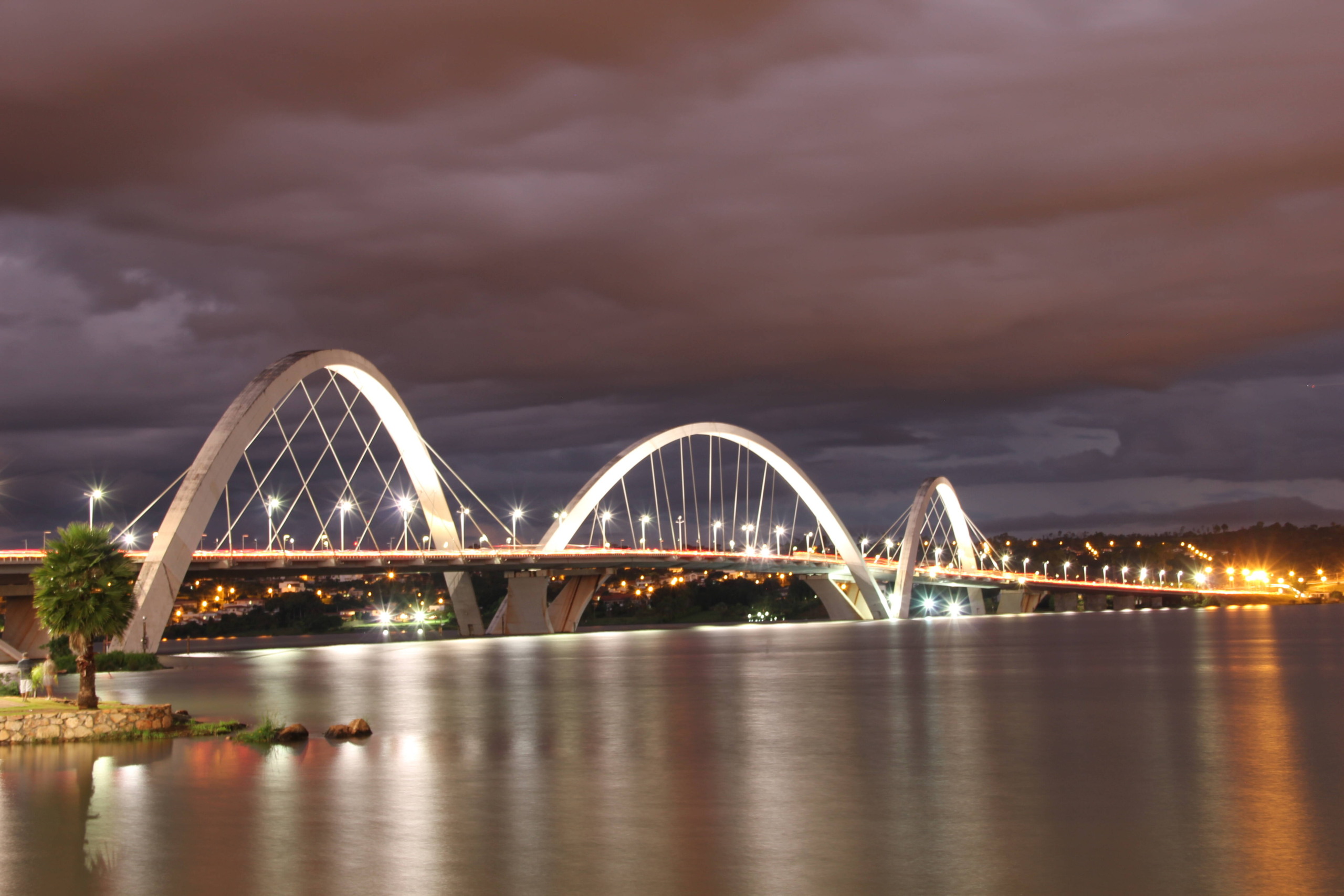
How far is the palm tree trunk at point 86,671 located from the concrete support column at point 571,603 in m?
71.0

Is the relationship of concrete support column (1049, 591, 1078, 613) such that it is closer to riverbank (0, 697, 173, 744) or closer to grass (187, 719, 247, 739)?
grass (187, 719, 247, 739)

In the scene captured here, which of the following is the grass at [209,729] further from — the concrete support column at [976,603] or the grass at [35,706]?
the concrete support column at [976,603]

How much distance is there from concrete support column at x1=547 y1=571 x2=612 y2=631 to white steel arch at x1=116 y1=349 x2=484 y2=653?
1725cm

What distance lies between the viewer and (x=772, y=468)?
117 metres

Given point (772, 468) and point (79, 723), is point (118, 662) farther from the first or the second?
point (772, 468)

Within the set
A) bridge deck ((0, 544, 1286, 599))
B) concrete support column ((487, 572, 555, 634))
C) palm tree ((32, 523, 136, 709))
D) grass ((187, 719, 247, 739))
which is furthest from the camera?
concrete support column ((487, 572, 555, 634))

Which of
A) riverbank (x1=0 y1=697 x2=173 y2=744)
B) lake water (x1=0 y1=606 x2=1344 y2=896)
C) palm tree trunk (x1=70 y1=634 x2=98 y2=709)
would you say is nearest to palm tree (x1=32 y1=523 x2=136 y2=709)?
palm tree trunk (x1=70 y1=634 x2=98 y2=709)

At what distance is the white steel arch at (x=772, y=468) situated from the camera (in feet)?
312

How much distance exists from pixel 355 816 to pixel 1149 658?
4448 centimetres

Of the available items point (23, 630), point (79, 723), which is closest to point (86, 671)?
point (79, 723)

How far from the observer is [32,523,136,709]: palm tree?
2695 cm

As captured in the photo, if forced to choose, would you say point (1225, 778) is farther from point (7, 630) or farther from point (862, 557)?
point (862, 557)

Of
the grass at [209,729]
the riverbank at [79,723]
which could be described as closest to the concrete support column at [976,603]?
the grass at [209,729]

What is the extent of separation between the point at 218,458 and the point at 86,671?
124 ft
